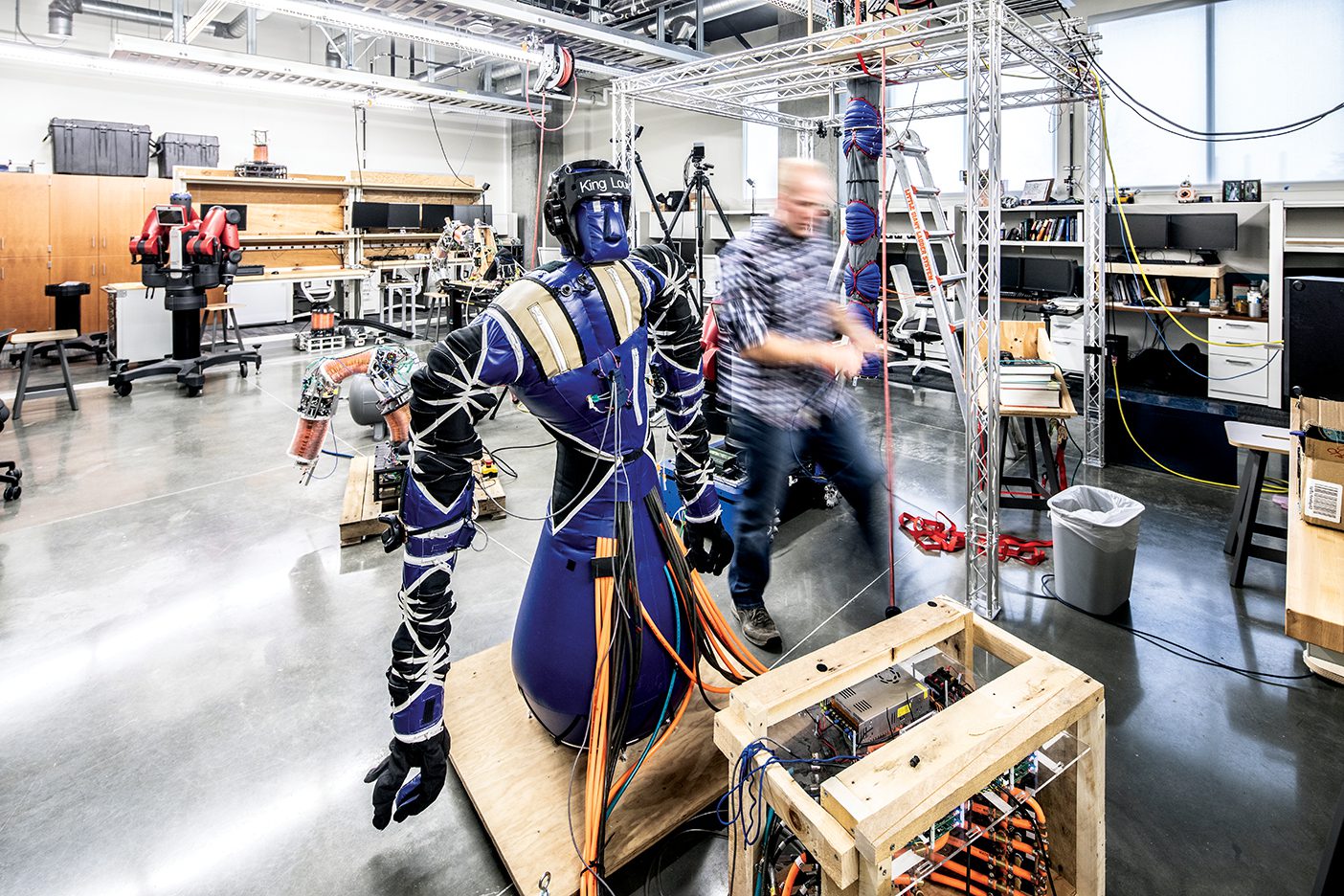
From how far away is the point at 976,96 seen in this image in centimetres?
266

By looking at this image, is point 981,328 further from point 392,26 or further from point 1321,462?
point 392,26

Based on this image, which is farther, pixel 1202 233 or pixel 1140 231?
pixel 1140 231

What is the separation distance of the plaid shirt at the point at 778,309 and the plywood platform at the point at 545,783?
3.09ft

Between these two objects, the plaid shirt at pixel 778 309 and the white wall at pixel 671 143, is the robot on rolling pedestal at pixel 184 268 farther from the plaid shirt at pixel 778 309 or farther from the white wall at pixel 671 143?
the plaid shirt at pixel 778 309

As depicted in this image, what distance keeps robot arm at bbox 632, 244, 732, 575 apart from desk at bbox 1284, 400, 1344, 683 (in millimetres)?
1297

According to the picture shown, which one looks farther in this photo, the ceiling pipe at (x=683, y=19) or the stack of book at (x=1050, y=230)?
the ceiling pipe at (x=683, y=19)

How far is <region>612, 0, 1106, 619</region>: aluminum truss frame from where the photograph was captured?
266 centimetres

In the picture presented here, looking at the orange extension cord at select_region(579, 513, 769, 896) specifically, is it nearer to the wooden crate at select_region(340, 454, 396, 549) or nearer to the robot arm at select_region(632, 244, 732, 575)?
the robot arm at select_region(632, 244, 732, 575)

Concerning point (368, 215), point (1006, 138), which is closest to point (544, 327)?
point (1006, 138)

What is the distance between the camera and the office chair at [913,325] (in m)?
5.71

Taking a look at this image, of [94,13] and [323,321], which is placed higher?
[94,13]

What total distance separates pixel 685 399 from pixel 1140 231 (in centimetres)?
538

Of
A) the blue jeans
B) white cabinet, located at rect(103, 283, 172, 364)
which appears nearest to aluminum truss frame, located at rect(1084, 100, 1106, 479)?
the blue jeans

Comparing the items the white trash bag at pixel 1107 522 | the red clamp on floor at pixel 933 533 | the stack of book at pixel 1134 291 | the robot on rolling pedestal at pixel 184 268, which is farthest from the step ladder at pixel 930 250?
the robot on rolling pedestal at pixel 184 268
